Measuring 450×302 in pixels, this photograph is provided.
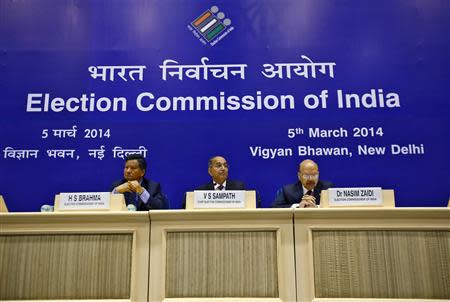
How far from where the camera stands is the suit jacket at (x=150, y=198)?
4.10m

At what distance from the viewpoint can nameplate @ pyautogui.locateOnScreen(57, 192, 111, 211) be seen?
109 inches

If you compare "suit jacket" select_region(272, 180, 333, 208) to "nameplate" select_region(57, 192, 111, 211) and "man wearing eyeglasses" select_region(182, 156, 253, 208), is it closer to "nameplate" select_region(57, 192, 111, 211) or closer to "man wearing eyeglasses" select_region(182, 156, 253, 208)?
"man wearing eyeglasses" select_region(182, 156, 253, 208)

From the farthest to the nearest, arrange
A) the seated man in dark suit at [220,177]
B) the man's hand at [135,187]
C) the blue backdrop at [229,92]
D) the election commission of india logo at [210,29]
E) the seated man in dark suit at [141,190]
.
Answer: the election commission of india logo at [210,29]
the blue backdrop at [229,92]
the seated man in dark suit at [220,177]
the seated man in dark suit at [141,190]
the man's hand at [135,187]

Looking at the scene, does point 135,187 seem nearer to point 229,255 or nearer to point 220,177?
point 220,177

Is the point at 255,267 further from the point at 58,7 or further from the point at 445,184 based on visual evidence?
the point at 58,7

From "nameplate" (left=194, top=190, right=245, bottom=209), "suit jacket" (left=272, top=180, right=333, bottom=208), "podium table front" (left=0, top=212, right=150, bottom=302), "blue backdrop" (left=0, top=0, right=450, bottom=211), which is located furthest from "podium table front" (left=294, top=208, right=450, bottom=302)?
"blue backdrop" (left=0, top=0, right=450, bottom=211)

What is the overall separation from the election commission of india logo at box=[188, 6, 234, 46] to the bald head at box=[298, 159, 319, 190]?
4.79 feet

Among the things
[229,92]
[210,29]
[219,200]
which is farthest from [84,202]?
[210,29]

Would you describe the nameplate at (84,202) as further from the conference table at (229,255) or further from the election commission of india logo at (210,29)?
the election commission of india logo at (210,29)

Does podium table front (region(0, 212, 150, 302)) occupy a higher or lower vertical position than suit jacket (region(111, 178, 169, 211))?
lower

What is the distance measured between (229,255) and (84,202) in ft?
2.59

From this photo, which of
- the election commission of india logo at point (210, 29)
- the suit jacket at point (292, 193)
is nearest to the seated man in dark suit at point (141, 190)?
Result: the suit jacket at point (292, 193)

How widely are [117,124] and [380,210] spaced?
107 inches

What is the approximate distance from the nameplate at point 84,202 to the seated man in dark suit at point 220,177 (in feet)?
5.07
